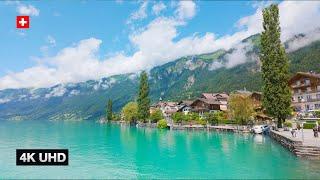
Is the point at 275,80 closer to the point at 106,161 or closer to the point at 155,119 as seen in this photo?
the point at 106,161

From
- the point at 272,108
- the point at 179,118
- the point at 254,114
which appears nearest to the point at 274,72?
the point at 272,108

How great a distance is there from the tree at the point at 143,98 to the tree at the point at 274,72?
73966mm

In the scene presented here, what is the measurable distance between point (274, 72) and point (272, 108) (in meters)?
6.97

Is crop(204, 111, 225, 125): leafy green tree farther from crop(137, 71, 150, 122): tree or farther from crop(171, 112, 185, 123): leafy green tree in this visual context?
crop(137, 71, 150, 122): tree

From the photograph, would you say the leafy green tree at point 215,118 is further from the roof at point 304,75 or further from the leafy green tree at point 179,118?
the roof at point 304,75

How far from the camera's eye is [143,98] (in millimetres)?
142875

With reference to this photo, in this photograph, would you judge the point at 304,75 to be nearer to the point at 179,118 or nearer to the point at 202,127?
the point at 202,127

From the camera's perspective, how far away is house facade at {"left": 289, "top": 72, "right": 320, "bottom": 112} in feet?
341

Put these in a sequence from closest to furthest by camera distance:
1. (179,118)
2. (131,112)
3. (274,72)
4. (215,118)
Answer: (274,72)
(215,118)
(179,118)
(131,112)

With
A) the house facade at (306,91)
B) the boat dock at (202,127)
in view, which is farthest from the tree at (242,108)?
the house facade at (306,91)

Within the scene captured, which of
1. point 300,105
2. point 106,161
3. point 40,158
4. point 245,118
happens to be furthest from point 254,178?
point 300,105

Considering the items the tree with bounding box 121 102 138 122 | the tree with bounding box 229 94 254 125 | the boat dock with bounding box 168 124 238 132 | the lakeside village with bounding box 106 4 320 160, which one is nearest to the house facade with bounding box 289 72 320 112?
the lakeside village with bounding box 106 4 320 160

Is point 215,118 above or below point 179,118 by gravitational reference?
below

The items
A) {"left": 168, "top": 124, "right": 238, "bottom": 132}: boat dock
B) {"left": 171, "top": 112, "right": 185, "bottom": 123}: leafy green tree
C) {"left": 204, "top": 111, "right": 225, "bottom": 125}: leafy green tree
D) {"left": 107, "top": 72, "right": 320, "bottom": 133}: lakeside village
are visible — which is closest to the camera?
{"left": 107, "top": 72, "right": 320, "bottom": 133}: lakeside village
